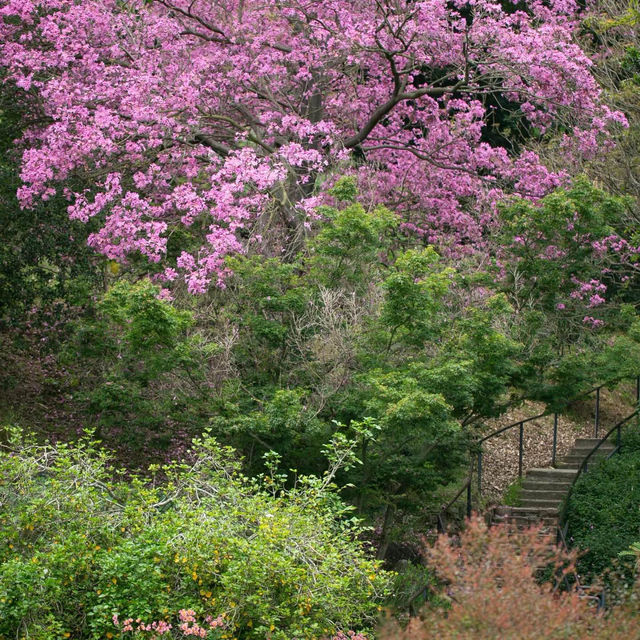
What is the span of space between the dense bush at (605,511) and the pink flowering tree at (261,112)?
4595mm

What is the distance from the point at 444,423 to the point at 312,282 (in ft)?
8.52

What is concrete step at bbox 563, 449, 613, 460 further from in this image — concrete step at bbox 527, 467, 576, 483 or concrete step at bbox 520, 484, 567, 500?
concrete step at bbox 520, 484, 567, 500

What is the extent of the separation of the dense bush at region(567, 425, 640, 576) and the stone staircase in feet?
1.37

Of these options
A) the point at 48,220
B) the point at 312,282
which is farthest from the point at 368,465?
the point at 48,220

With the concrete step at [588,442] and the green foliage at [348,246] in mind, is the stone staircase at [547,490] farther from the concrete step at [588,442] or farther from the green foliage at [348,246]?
the green foliage at [348,246]

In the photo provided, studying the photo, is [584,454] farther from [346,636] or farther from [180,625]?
[180,625]

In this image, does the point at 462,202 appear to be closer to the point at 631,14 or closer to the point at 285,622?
the point at 631,14

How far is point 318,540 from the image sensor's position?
7652 mm

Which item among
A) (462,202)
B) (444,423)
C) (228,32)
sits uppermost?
(228,32)

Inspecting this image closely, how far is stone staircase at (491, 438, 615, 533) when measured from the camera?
50.5 feet

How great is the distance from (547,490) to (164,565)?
1071cm

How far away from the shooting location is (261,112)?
15.3 metres

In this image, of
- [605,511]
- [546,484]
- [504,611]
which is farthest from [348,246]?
[546,484]

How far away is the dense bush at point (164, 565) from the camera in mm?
6758
